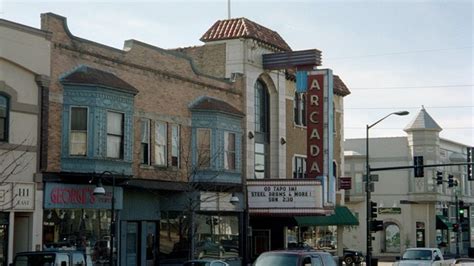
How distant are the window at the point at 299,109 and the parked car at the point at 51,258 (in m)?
24.8

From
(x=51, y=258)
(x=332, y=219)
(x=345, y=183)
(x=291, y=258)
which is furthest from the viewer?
(x=345, y=183)

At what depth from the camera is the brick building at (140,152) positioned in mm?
28031

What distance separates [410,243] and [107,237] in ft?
147

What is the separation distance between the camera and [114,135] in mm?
29641

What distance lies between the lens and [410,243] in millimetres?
69875

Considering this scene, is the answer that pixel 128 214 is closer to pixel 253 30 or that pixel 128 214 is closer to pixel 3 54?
pixel 3 54

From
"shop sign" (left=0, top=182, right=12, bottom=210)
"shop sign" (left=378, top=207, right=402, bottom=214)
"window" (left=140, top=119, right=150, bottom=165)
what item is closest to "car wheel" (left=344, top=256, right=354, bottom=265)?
"window" (left=140, top=119, right=150, bottom=165)

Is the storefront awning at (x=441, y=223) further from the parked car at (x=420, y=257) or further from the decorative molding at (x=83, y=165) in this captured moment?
the decorative molding at (x=83, y=165)

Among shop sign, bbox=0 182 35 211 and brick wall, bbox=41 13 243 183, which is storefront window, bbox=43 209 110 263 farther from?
brick wall, bbox=41 13 243 183

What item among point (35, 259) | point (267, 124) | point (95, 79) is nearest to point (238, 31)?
point (267, 124)

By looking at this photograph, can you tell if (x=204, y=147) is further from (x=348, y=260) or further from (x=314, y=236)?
(x=348, y=260)

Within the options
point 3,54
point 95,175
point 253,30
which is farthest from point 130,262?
point 253,30

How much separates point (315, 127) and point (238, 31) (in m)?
6.09

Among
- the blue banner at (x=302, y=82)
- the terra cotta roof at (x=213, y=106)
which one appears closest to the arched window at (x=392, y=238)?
the blue banner at (x=302, y=82)
